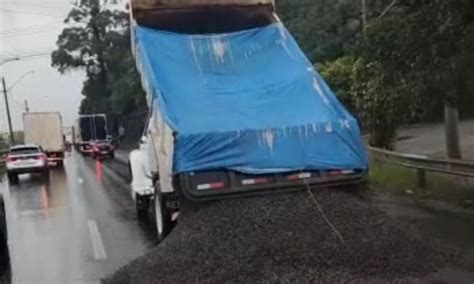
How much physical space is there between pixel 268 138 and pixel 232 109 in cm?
89

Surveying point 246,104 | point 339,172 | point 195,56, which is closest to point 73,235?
point 195,56

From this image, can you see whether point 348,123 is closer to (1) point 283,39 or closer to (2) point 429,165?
(1) point 283,39

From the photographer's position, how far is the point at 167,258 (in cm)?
898

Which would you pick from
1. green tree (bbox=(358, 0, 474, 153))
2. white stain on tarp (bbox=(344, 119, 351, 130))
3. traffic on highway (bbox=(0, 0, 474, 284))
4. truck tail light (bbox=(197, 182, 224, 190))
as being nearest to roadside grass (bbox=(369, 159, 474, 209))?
traffic on highway (bbox=(0, 0, 474, 284))

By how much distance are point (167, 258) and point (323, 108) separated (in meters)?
3.59

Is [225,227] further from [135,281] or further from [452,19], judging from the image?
[452,19]

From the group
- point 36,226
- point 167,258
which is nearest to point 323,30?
point 36,226

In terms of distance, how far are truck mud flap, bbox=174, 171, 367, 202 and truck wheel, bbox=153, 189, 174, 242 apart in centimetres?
147

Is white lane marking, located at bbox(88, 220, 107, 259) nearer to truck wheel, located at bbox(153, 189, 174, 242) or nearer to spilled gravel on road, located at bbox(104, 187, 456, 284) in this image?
truck wheel, located at bbox(153, 189, 174, 242)

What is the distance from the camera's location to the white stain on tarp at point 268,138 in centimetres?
1030

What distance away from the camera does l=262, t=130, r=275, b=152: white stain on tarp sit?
1030cm

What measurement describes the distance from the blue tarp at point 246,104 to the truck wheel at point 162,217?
1.64m

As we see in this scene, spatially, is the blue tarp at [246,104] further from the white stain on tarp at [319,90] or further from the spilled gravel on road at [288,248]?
the spilled gravel on road at [288,248]

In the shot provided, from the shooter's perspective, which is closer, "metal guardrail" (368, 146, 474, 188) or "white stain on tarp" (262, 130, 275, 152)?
"white stain on tarp" (262, 130, 275, 152)
